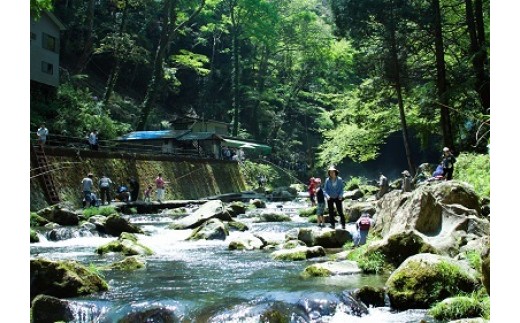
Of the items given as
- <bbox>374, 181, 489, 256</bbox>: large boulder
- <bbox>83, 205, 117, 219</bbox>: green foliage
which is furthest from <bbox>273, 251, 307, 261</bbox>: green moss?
<bbox>83, 205, 117, 219</bbox>: green foliage

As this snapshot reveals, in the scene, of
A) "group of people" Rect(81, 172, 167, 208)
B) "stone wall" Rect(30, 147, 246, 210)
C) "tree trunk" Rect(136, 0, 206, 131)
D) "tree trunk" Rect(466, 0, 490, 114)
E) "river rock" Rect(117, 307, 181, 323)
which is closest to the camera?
"river rock" Rect(117, 307, 181, 323)

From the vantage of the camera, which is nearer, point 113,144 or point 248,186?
point 113,144

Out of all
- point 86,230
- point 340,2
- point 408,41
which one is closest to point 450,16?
point 408,41

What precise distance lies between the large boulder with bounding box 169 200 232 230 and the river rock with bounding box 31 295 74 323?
9.39 metres

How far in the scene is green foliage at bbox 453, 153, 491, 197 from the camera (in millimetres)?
12531

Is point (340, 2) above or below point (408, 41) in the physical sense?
above

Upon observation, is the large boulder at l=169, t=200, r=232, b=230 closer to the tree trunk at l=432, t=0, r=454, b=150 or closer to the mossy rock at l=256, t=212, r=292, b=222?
the mossy rock at l=256, t=212, r=292, b=222

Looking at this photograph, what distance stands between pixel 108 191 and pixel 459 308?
56.1 ft

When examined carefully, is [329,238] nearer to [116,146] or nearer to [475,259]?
[475,259]

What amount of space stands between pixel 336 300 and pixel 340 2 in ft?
62.7

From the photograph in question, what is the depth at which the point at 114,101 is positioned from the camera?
124ft

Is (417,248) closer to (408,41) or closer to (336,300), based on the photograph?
(336,300)

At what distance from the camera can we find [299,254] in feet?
33.0

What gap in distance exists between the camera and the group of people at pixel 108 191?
1953cm
